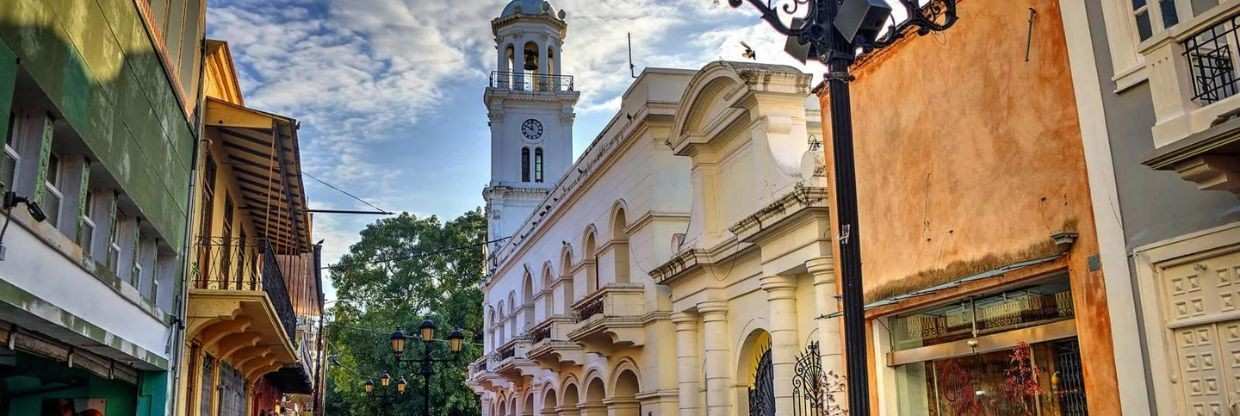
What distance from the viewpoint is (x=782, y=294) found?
14328mm

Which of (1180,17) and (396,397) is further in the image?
(396,397)

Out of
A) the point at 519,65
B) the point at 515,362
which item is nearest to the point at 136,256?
the point at 515,362

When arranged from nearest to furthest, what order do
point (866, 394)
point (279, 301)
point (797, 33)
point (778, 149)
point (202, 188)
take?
point (866, 394)
point (797, 33)
point (202, 188)
point (778, 149)
point (279, 301)

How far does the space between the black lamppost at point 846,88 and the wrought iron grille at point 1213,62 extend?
7.44 feet

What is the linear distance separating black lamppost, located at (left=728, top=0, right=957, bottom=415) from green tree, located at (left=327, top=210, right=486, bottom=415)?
40.4 m

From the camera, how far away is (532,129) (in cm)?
4706

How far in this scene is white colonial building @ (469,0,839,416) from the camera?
46.8 feet

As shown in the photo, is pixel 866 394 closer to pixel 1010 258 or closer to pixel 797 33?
pixel 797 33

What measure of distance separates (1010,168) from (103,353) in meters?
8.56

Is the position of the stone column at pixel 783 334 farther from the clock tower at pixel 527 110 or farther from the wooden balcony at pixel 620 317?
the clock tower at pixel 527 110

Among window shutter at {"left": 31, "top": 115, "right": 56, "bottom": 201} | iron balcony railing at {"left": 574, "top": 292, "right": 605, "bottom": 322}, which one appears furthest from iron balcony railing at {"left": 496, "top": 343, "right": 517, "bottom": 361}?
window shutter at {"left": 31, "top": 115, "right": 56, "bottom": 201}

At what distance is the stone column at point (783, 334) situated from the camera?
46.4 ft

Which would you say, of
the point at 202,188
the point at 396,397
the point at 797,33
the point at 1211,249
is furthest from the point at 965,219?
the point at 396,397

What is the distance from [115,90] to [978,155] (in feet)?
25.5
